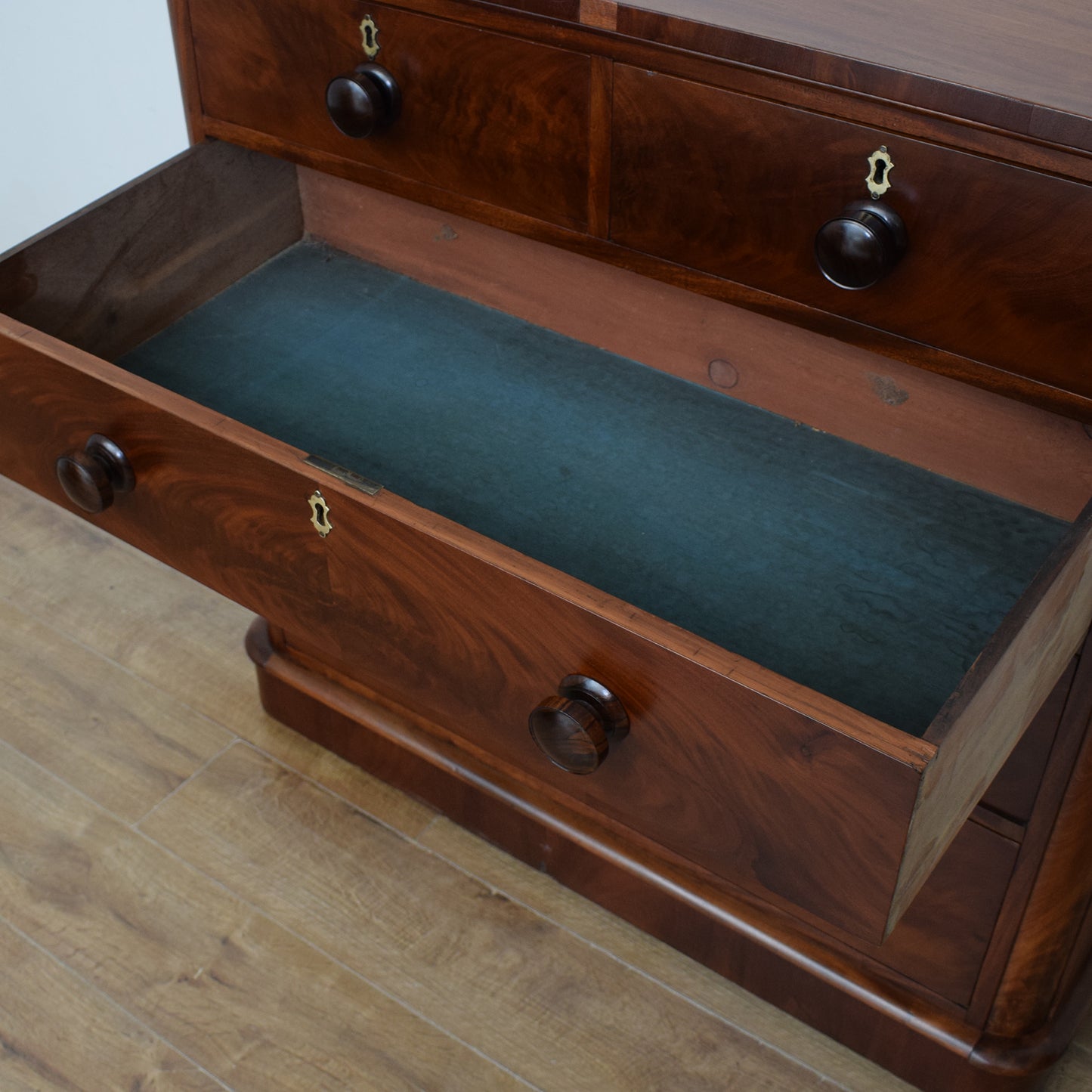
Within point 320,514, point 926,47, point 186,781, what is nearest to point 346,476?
point 320,514

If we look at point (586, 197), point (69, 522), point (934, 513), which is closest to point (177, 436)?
point (586, 197)

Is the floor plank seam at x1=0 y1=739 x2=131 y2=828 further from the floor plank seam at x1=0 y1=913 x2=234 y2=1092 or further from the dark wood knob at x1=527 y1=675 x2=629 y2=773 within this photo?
the dark wood knob at x1=527 y1=675 x2=629 y2=773

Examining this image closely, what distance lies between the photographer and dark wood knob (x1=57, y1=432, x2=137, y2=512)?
31.9 inches

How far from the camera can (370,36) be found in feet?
2.80

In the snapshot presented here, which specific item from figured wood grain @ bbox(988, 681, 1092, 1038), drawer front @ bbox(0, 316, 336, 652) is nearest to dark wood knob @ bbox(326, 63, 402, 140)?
drawer front @ bbox(0, 316, 336, 652)

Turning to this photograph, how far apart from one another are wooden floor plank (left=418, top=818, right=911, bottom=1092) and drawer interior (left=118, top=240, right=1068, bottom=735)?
0.42 metres

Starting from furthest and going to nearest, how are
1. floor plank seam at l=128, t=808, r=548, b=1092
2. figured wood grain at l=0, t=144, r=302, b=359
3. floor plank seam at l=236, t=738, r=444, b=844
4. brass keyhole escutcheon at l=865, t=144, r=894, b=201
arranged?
floor plank seam at l=236, t=738, r=444, b=844
floor plank seam at l=128, t=808, r=548, b=1092
figured wood grain at l=0, t=144, r=302, b=359
brass keyhole escutcheon at l=865, t=144, r=894, b=201

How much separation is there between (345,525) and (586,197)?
0.26 metres

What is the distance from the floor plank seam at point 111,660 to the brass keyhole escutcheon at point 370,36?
65 cm

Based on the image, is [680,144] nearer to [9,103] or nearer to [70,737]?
[70,737]

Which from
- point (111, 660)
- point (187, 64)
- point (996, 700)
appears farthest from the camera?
point (111, 660)

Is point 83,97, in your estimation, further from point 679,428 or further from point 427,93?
point 679,428

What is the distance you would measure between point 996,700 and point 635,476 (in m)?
0.32

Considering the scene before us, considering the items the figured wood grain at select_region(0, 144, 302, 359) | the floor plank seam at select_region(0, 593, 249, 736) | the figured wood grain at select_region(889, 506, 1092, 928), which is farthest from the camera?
the floor plank seam at select_region(0, 593, 249, 736)
